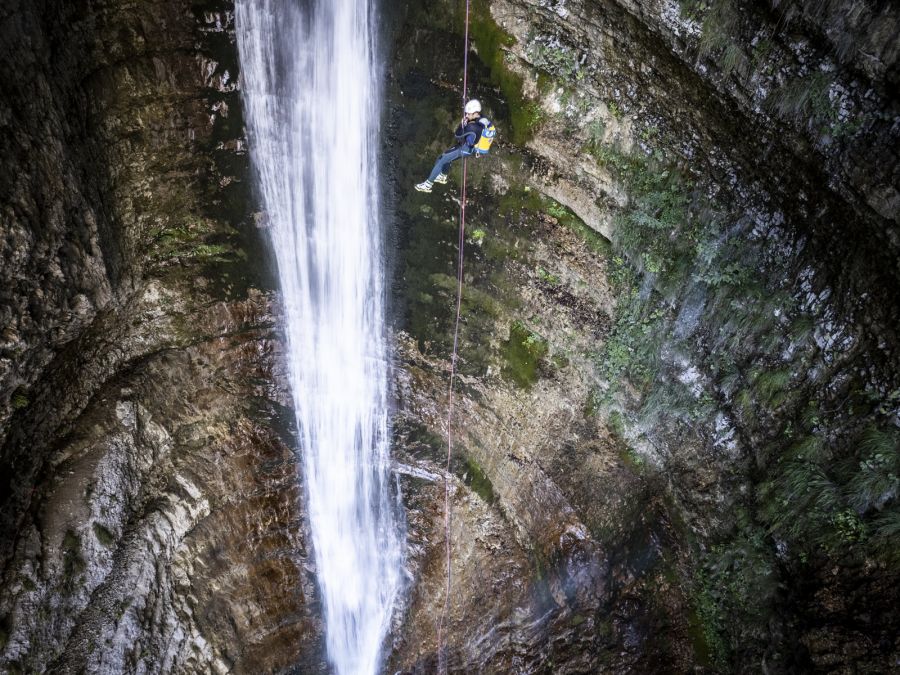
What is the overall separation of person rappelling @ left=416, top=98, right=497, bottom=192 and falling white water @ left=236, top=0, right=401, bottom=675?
1.01m

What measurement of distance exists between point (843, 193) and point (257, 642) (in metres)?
9.34

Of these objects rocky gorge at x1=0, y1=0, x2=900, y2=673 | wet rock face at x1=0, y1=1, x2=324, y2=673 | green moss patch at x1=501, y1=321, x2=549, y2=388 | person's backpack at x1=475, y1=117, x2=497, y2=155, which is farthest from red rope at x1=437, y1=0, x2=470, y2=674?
wet rock face at x1=0, y1=1, x2=324, y2=673

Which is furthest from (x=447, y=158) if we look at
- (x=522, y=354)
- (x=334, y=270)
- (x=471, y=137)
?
(x=522, y=354)

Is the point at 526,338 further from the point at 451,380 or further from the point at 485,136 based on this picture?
the point at 485,136

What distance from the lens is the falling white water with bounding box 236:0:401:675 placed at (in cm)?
577

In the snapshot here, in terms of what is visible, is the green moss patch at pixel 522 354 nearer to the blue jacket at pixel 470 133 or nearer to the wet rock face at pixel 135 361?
the blue jacket at pixel 470 133

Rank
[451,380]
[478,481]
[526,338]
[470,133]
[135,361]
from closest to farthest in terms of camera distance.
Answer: [470,133] < [135,361] < [526,338] < [451,380] < [478,481]

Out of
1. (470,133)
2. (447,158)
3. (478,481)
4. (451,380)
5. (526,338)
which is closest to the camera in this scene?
(470,133)

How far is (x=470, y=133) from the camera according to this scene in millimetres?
5656

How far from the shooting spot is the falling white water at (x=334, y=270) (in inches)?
227

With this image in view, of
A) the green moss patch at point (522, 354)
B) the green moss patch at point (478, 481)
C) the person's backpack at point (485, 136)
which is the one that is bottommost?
the green moss patch at point (478, 481)

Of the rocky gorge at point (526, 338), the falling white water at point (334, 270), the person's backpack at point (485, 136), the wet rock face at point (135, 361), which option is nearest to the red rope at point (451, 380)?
the rocky gorge at point (526, 338)

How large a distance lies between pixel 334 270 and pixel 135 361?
2.71 meters

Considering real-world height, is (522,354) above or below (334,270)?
below
